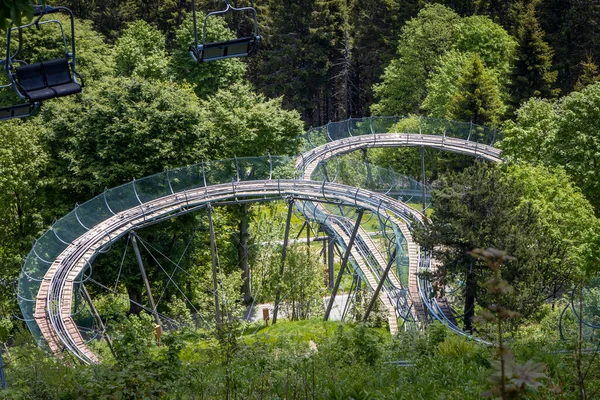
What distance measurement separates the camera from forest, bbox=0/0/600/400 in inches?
401

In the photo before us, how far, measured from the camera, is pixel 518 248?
20.2 m

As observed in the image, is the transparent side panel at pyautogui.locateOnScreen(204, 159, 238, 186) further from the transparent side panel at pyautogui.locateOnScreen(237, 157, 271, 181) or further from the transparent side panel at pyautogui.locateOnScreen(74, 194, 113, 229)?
the transparent side panel at pyautogui.locateOnScreen(74, 194, 113, 229)

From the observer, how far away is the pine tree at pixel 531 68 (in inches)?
1661

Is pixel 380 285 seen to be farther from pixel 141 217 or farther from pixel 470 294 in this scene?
pixel 141 217

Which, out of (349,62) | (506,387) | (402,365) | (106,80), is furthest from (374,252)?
(349,62)

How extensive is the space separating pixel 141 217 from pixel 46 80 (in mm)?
12554

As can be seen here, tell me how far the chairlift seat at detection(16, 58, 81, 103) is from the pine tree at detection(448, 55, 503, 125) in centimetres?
3016

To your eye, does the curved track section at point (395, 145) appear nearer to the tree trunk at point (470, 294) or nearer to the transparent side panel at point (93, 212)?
the transparent side panel at point (93, 212)

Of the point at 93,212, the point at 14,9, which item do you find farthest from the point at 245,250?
the point at 14,9

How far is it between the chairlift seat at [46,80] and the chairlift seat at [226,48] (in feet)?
8.05

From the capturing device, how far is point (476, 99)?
40.6 m

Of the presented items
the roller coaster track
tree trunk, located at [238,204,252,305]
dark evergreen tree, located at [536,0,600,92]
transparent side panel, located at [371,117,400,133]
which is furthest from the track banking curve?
dark evergreen tree, located at [536,0,600,92]

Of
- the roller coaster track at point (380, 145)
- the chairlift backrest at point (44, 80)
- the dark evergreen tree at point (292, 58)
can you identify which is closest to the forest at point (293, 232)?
A: the roller coaster track at point (380, 145)

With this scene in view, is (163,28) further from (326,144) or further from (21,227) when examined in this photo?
(21,227)
